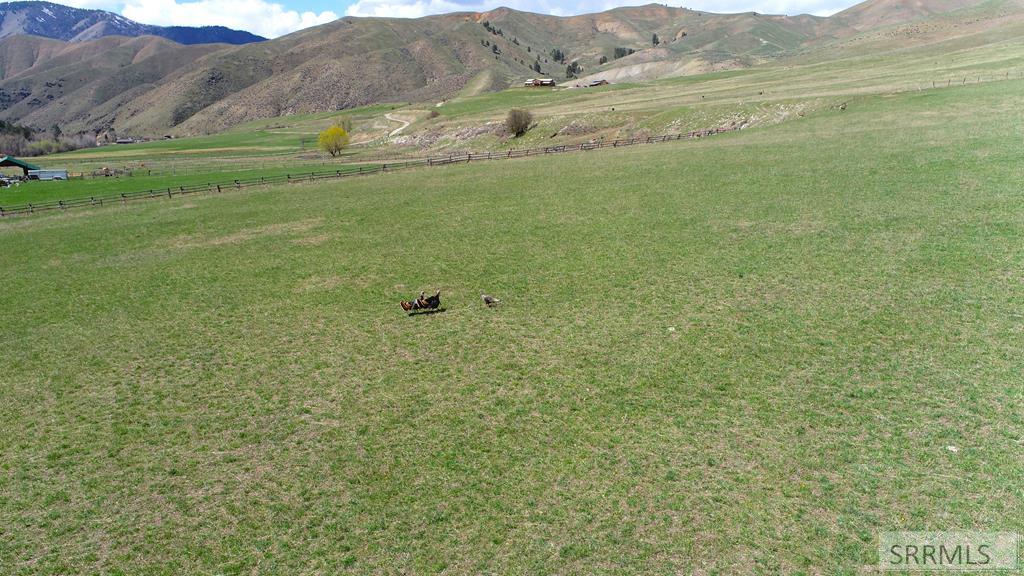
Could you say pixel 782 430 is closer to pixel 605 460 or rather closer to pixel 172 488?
pixel 605 460

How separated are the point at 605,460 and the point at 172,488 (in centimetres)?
962

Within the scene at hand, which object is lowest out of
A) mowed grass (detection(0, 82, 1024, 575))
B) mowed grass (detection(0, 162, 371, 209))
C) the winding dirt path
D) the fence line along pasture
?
mowed grass (detection(0, 82, 1024, 575))

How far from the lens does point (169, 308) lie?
22125 millimetres

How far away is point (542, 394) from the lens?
46.2 feet

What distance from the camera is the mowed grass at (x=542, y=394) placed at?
959 cm

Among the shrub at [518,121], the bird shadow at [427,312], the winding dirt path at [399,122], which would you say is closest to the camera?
the bird shadow at [427,312]

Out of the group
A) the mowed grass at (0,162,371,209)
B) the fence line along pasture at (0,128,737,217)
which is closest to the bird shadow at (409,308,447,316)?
the fence line along pasture at (0,128,737,217)

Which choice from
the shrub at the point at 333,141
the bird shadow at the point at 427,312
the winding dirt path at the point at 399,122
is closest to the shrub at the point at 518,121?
the shrub at the point at 333,141

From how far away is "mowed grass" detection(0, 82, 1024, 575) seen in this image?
9.59 m

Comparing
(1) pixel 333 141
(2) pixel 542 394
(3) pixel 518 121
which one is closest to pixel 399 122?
(1) pixel 333 141

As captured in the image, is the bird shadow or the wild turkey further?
the bird shadow

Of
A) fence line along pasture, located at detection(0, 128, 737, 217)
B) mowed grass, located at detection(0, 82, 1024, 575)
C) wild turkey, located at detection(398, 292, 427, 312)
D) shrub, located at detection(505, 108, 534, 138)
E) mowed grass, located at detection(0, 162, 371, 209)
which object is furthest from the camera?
shrub, located at detection(505, 108, 534, 138)

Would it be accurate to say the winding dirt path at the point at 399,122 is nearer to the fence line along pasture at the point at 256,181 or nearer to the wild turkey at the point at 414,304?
the fence line along pasture at the point at 256,181

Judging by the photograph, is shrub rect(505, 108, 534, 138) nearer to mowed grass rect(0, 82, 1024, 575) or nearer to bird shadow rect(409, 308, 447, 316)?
mowed grass rect(0, 82, 1024, 575)
